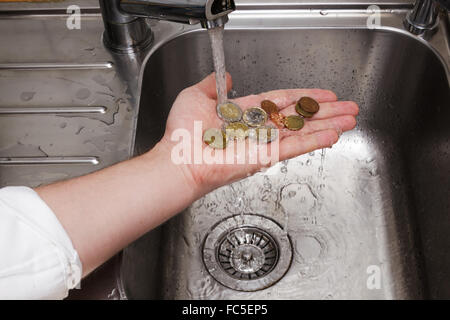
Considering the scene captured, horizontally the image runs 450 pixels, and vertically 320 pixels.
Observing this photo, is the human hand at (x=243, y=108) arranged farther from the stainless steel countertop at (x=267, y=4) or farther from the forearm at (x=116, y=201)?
the stainless steel countertop at (x=267, y=4)

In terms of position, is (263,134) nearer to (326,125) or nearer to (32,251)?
(326,125)

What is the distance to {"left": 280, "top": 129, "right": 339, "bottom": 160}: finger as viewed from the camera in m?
0.81

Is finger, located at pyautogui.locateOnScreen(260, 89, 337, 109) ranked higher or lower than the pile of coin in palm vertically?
higher

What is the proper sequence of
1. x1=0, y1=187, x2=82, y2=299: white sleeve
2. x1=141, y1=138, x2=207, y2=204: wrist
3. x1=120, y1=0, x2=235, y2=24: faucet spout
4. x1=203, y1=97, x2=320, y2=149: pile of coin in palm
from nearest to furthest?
x1=0, y1=187, x2=82, y2=299: white sleeve → x1=120, y1=0, x2=235, y2=24: faucet spout → x1=141, y1=138, x2=207, y2=204: wrist → x1=203, y1=97, x2=320, y2=149: pile of coin in palm

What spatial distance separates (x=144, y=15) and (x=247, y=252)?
491 mm

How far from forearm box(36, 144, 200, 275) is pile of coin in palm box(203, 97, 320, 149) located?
0.13m

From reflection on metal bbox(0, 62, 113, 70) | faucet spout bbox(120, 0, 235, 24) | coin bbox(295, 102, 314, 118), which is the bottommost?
coin bbox(295, 102, 314, 118)

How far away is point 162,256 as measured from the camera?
0.87 meters

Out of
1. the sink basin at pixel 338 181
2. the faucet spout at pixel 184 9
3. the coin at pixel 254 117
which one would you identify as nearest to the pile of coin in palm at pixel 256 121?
the coin at pixel 254 117

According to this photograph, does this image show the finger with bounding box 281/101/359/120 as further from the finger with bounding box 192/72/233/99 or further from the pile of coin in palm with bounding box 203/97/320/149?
the finger with bounding box 192/72/233/99

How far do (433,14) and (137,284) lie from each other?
2.45 ft

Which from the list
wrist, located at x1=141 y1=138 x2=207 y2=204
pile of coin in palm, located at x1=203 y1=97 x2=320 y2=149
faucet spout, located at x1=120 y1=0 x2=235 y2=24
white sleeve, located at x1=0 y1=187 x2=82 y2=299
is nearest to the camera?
white sleeve, located at x1=0 y1=187 x2=82 y2=299

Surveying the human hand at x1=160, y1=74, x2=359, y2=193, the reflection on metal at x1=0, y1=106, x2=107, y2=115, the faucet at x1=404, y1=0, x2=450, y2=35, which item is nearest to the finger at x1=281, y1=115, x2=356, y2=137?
the human hand at x1=160, y1=74, x2=359, y2=193
